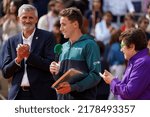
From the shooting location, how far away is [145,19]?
1384cm

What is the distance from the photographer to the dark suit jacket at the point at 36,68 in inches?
317

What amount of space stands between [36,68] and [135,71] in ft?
5.47

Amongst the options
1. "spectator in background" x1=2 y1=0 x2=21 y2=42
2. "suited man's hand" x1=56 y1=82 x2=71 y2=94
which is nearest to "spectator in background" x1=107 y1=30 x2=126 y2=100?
"spectator in background" x1=2 y1=0 x2=21 y2=42

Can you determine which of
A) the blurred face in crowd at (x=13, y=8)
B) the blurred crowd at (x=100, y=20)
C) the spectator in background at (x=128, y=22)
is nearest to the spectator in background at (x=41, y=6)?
the blurred crowd at (x=100, y=20)

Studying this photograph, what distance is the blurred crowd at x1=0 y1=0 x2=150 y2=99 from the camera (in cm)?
1284

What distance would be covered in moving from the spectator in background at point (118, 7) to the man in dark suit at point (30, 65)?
7.16m

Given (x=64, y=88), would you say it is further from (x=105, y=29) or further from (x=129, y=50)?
(x=105, y=29)

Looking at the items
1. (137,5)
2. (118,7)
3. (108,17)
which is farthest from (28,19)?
(137,5)

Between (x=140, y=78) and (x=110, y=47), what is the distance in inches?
242

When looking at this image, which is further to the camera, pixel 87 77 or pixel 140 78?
pixel 87 77

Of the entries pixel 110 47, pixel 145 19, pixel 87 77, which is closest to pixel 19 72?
pixel 87 77

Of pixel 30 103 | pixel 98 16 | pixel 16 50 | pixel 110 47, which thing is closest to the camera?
pixel 30 103

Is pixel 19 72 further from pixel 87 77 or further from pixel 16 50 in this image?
pixel 87 77

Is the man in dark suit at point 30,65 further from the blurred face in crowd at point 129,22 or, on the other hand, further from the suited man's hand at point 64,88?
the blurred face in crowd at point 129,22
